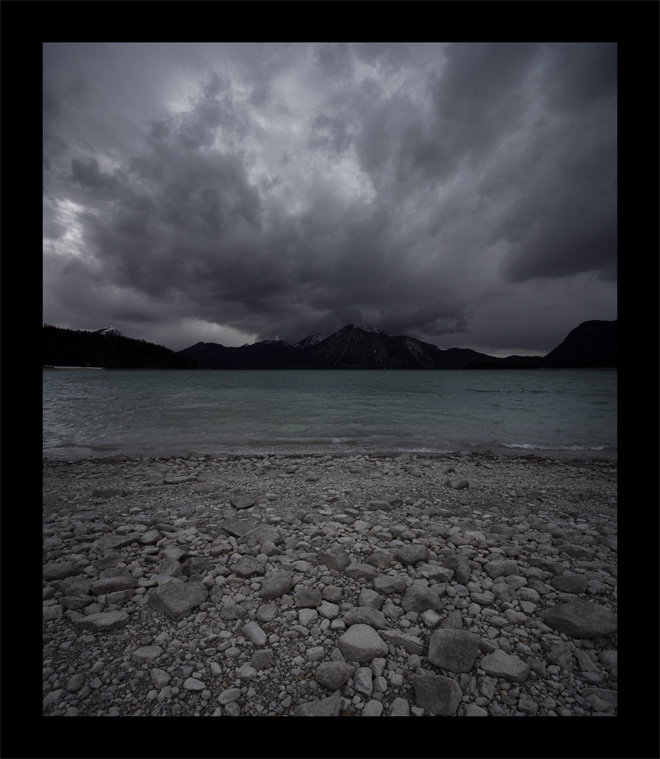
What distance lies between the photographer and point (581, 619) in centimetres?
252

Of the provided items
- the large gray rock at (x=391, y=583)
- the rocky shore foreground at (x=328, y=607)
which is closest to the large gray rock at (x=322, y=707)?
Answer: the rocky shore foreground at (x=328, y=607)

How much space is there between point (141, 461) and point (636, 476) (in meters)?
10.9

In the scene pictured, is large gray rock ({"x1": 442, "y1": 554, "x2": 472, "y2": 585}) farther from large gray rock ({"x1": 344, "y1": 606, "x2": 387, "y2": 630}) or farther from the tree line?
the tree line

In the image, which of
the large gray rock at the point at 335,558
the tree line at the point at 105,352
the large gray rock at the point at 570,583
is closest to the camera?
the large gray rock at the point at 570,583

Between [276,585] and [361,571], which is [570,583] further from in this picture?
[276,585]

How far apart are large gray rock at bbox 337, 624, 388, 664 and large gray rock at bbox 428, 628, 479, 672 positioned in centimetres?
39

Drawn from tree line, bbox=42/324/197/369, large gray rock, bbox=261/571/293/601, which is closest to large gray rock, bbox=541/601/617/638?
large gray rock, bbox=261/571/293/601

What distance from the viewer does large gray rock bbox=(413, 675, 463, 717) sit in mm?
1890

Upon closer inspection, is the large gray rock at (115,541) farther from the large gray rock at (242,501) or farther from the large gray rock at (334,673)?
the large gray rock at (334,673)

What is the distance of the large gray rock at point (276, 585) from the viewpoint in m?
2.89

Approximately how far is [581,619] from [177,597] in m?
3.64

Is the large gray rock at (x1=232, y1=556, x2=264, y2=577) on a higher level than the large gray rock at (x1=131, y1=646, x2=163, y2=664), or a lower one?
lower

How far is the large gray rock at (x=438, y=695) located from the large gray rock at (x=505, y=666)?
310 mm

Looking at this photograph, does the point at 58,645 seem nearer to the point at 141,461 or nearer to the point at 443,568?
the point at 443,568
